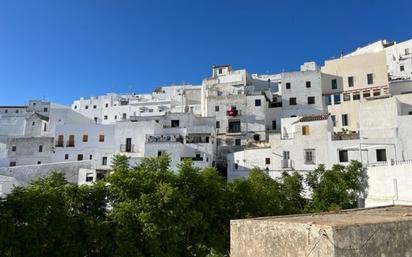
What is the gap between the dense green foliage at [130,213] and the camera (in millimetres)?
12312

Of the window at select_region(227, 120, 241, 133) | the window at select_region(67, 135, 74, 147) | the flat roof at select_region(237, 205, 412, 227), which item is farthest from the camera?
the window at select_region(227, 120, 241, 133)

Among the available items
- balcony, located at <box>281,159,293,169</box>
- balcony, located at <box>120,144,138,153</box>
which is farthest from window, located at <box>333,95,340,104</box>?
balcony, located at <box>120,144,138,153</box>

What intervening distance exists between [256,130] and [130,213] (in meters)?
31.8

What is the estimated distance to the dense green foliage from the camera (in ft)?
40.4

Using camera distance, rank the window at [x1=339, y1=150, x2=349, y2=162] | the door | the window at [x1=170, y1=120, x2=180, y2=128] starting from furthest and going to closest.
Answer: the window at [x1=170, y1=120, x2=180, y2=128]
the door
the window at [x1=339, y1=150, x2=349, y2=162]

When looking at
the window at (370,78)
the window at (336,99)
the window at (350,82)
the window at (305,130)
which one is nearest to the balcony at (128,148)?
the window at (305,130)

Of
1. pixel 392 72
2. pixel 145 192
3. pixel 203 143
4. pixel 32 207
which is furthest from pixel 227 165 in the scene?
pixel 392 72

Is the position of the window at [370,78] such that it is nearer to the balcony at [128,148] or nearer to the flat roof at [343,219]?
the balcony at [128,148]

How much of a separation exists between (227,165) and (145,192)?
2351 centimetres

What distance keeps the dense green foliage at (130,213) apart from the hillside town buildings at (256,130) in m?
15.4

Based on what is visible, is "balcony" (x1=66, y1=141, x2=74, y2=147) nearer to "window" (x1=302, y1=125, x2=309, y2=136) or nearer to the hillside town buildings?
the hillside town buildings

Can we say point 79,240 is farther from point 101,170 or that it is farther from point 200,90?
point 200,90

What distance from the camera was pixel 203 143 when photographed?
1508 inches

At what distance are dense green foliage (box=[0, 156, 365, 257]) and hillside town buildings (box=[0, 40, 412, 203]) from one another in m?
15.4
